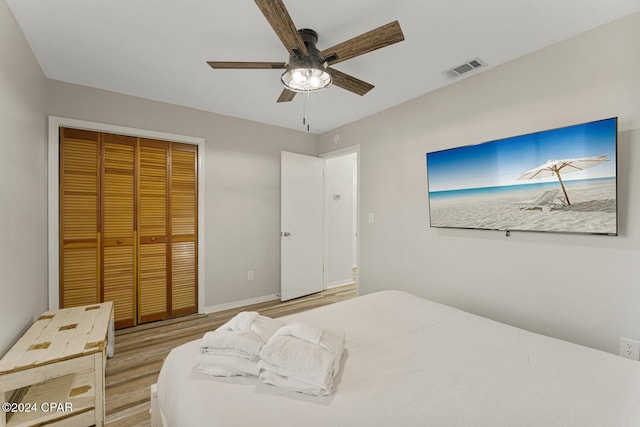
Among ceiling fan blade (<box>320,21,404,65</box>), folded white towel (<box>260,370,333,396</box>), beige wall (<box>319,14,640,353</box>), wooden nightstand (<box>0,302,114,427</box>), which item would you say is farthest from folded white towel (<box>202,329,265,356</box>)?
beige wall (<box>319,14,640,353</box>)

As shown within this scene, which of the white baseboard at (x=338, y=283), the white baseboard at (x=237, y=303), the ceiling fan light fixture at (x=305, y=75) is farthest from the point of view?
the white baseboard at (x=338, y=283)

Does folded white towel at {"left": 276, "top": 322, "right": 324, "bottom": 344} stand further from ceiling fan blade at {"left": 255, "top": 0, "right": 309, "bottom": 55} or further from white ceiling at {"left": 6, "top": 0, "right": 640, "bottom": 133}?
white ceiling at {"left": 6, "top": 0, "right": 640, "bottom": 133}

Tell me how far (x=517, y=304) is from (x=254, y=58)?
283cm

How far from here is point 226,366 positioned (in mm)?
1256

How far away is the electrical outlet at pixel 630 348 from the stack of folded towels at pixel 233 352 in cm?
215

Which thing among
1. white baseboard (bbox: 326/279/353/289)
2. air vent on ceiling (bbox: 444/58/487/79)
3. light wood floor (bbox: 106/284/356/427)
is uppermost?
air vent on ceiling (bbox: 444/58/487/79)

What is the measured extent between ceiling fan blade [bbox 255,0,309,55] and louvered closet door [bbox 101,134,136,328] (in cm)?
241

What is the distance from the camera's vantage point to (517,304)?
7.14ft

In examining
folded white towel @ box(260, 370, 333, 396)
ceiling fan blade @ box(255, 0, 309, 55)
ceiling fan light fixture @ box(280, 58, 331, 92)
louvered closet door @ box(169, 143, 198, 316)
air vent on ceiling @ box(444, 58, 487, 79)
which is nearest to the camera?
folded white towel @ box(260, 370, 333, 396)

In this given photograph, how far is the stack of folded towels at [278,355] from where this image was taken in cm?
116

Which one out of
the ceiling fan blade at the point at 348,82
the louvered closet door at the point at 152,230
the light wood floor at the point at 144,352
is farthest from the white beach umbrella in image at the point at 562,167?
the louvered closet door at the point at 152,230

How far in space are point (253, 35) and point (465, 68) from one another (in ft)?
5.65

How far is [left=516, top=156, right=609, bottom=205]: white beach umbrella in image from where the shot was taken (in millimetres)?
1779

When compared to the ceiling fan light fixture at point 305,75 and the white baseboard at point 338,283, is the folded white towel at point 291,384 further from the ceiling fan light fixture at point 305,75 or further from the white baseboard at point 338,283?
the white baseboard at point 338,283
